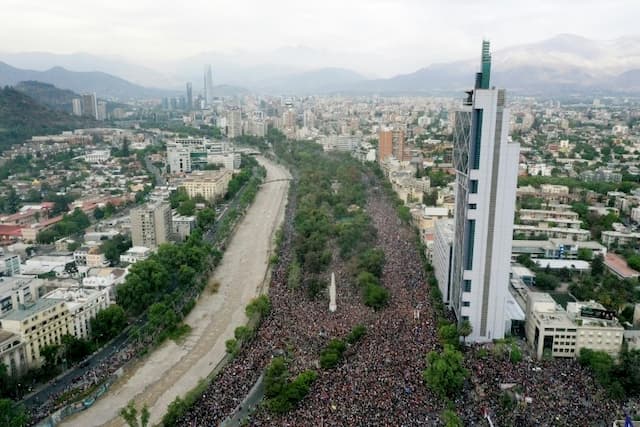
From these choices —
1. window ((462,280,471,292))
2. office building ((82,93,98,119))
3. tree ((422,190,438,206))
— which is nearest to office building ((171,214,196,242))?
tree ((422,190,438,206))

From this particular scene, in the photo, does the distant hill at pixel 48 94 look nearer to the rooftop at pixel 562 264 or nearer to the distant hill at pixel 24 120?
the distant hill at pixel 24 120

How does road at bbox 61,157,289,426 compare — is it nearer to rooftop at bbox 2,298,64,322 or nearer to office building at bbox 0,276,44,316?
rooftop at bbox 2,298,64,322

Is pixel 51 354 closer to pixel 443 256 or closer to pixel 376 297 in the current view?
pixel 376 297

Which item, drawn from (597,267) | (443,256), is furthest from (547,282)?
(443,256)

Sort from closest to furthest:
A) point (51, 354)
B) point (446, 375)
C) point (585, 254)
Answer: point (446, 375)
point (51, 354)
point (585, 254)

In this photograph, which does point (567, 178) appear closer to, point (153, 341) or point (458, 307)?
point (458, 307)

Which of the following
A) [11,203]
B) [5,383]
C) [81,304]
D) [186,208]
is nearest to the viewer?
[5,383]

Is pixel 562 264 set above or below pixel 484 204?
below

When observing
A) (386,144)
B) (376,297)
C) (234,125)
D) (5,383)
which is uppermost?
(234,125)

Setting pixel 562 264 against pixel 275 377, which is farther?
pixel 562 264
